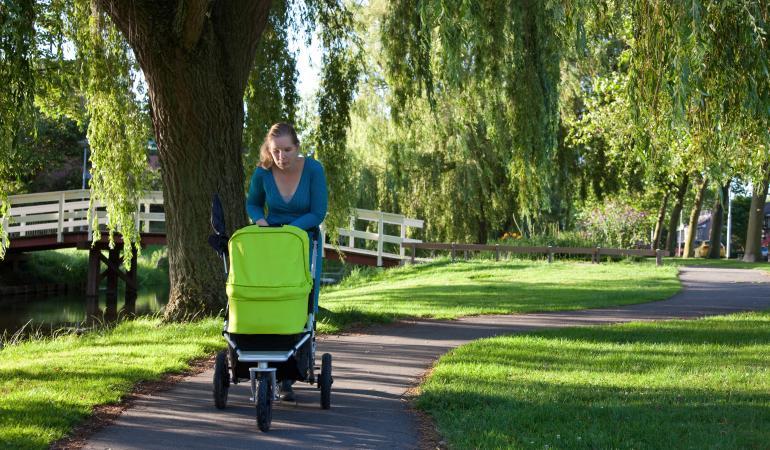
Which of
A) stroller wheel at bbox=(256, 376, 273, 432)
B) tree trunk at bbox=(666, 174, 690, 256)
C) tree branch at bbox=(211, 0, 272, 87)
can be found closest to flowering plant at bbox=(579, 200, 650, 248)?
tree trunk at bbox=(666, 174, 690, 256)

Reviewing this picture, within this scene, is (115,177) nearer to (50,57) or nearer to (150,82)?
(50,57)

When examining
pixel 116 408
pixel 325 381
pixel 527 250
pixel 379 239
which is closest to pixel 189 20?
pixel 116 408

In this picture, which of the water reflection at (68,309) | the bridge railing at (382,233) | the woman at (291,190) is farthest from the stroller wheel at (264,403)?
the bridge railing at (382,233)

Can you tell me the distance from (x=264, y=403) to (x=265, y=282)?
782 millimetres

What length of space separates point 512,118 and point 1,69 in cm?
645

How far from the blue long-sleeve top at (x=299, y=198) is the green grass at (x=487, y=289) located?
16.5 ft

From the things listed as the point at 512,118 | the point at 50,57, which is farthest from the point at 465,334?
the point at 50,57

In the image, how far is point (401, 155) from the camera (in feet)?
82.9

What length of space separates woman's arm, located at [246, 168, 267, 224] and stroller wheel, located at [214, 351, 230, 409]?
43.1 inches

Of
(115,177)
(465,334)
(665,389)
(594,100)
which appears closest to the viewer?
Result: (665,389)

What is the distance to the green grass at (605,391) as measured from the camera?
577 cm

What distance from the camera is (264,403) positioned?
5777 mm

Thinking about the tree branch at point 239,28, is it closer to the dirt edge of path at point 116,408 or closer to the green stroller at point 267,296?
the dirt edge of path at point 116,408

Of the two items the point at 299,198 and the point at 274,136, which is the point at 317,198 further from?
the point at 274,136
